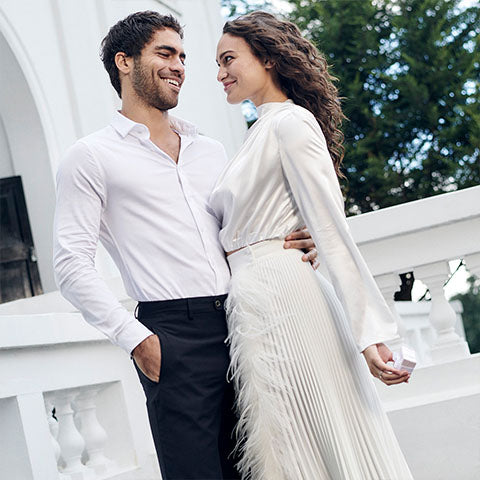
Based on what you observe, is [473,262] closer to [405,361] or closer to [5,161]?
[405,361]

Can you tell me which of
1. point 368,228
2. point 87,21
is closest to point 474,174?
point 87,21

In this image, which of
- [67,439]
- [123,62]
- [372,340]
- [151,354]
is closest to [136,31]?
[123,62]

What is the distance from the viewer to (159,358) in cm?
232

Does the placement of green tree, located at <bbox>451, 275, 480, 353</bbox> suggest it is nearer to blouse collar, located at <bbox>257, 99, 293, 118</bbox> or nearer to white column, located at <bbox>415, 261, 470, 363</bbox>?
white column, located at <bbox>415, 261, 470, 363</bbox>

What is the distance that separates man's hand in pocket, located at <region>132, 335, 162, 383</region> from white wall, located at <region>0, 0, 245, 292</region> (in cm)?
419

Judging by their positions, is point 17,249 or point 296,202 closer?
point 296,202

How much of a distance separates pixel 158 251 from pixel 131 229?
99mm

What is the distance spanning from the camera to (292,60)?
2.60m

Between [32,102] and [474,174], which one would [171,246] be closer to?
[32,102]

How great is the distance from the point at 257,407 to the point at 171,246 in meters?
0.49

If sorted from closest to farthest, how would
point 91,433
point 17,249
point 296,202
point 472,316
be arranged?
1. point 296,202
2. point 91,433
3. point 17,249
4. point 472,316

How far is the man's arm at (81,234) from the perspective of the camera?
7.95 ft

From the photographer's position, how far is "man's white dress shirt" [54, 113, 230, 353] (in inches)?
96.0

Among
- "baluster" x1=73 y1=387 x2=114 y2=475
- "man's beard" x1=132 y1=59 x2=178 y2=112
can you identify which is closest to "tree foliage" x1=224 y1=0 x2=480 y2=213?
"baluster" x1=73 y1=387 x2=114 y2=475
